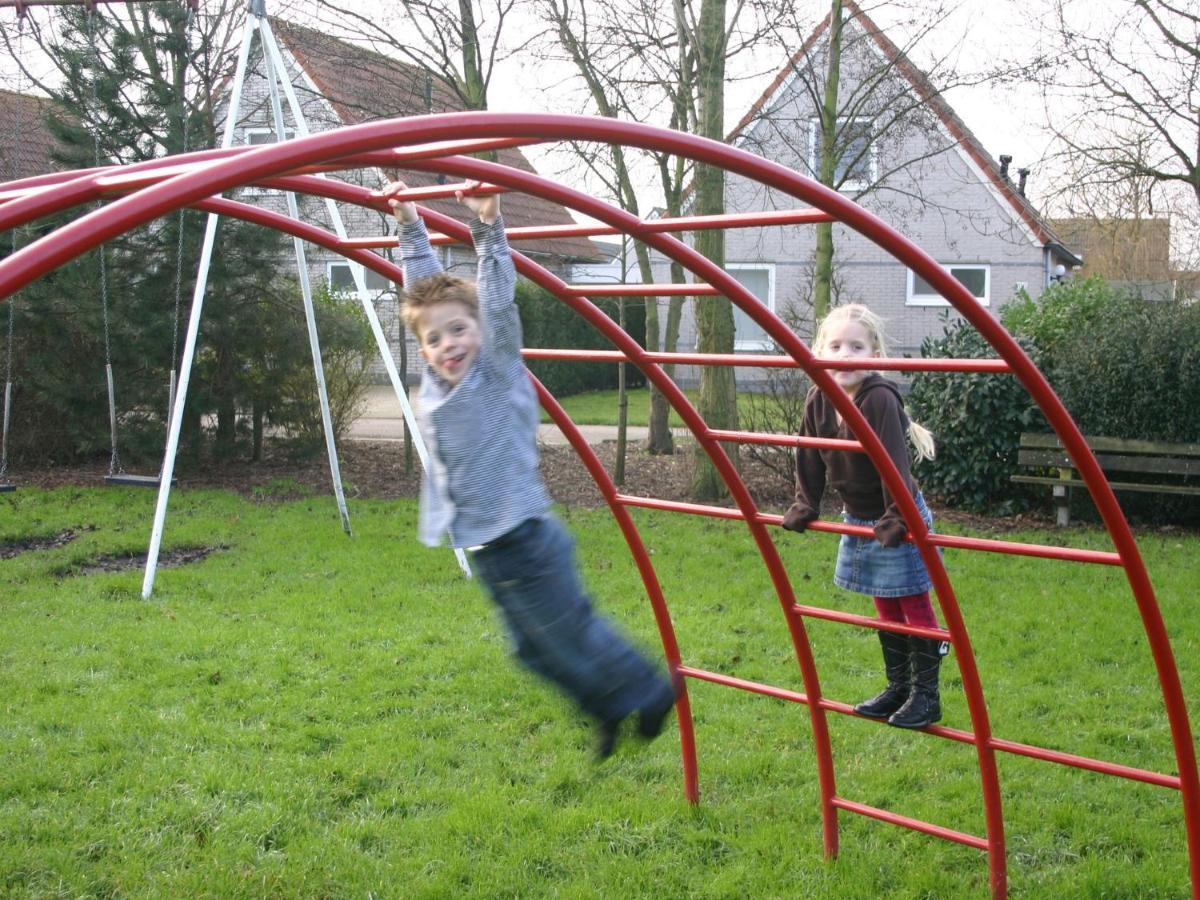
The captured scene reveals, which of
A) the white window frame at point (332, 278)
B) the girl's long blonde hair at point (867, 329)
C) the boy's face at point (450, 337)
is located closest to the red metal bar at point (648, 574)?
the girl's long blonde hair at point (867, 329)

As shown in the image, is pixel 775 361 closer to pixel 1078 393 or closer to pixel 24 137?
pixel 1078 393

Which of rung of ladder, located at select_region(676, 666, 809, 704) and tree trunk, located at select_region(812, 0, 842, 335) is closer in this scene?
rung of ladder, located at select_region(676, 666, 809, 704)

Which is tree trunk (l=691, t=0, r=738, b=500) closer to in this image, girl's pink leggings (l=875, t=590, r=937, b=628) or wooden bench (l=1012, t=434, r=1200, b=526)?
wooden bench (l=1012, t=434, r=1200, b=526)

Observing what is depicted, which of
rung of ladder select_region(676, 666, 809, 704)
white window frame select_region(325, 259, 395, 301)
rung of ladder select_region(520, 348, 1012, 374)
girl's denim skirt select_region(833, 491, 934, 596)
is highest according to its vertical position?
white window frame select_region(325, 259, 395, 301)

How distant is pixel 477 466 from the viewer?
116 inches

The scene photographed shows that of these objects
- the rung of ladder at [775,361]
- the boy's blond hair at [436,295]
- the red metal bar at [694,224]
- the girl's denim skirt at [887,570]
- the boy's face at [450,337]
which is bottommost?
the girl's denim skirt at [887,570]

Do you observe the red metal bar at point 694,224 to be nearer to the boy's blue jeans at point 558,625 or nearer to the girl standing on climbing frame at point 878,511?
the boy's blue jeans at point 558,625

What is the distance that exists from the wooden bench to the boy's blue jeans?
279 inches

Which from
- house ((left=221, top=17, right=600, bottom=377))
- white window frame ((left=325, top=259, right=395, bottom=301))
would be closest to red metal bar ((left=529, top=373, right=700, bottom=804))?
house ((left=221, top=17, right=600, bottom=377))

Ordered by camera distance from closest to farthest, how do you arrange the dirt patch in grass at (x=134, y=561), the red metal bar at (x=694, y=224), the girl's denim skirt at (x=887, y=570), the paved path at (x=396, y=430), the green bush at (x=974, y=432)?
the red metal bar at (x=694, y=224), the girl's denim skirt at (x=887, y=570), the dirt patch in grass at (x=134, y=561), the green bush at (x=974, y=432), the paved path at (x=396, y=430)

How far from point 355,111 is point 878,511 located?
33.8ft

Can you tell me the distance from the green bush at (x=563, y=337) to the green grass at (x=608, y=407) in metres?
0.35

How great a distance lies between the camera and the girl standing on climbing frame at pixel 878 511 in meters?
3.73

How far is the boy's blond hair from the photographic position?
2846 mm
